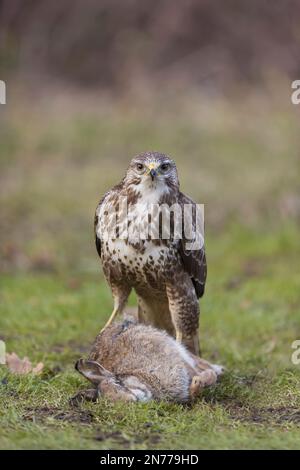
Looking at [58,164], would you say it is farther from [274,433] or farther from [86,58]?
[274,433]

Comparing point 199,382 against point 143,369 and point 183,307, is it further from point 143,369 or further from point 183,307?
point 183,307

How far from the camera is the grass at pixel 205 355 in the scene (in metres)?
4.44

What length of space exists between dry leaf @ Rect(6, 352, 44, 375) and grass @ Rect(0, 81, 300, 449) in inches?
3.6

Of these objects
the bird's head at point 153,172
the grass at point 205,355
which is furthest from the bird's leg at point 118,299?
the bird's head at point 153,172

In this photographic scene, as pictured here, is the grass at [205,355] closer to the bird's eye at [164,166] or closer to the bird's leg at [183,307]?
the bird's leg at [183,307]

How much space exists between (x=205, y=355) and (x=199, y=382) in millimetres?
1604

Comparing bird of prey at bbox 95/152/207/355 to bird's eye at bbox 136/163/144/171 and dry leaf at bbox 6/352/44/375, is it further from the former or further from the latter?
dry leaf at bbox 6/352/44/375

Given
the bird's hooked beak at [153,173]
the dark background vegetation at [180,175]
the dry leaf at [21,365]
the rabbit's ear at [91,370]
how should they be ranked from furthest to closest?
the dry leaf at [21,365]
the bird's hooked beak at [153,173]
the rabbit's ear at [91,370]
the dark background vegetation at [180,175]

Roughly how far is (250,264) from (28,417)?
5206mm

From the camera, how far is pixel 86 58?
16.2 meters

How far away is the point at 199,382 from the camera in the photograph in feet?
16.6

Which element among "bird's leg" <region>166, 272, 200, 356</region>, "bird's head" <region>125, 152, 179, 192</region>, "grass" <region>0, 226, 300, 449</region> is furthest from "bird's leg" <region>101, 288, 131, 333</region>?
"bird's head" <region>125, 152, 179, 192</region>

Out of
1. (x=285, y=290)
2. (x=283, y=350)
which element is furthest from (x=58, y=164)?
(x=283, y=350)

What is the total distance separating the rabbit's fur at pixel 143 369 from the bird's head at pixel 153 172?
857mm
